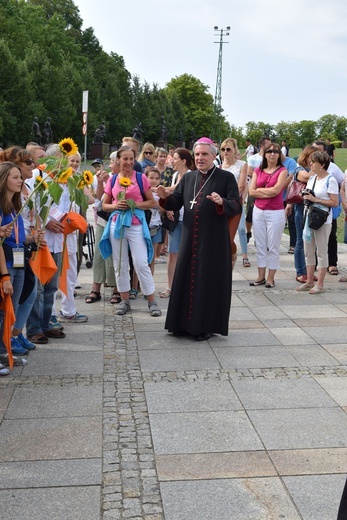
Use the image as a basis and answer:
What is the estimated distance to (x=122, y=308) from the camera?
9203mm

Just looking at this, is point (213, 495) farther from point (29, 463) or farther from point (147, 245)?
point (147, 245)

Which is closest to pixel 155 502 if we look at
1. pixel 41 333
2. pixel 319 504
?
pixel 319 504

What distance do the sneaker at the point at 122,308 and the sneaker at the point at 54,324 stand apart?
0.93m

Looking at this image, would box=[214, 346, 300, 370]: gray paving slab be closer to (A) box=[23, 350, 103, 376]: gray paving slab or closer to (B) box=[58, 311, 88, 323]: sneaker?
(A) box=[23, 350, 103, 376]: gray paving slab

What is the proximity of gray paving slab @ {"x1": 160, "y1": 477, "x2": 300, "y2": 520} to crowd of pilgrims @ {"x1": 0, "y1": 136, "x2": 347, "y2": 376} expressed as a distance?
263 centimetres

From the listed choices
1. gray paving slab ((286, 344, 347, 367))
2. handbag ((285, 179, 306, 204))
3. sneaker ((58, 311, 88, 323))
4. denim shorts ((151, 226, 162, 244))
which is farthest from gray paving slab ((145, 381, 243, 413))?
handbag ((285, 179, 306, 204))

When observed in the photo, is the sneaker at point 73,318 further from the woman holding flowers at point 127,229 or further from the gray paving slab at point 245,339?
the gray paving slab at point 245,339

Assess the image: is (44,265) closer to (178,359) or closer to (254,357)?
(178,359)

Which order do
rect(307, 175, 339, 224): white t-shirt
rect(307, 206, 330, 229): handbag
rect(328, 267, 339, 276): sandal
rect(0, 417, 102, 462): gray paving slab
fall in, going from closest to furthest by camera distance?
rect(0, 417, 102, 462): gray paving slab
rect(307, 206, 330, 229): handbag
rect(307, 175, 339, 224): white t-shirt
rect(328, 267, 339, 276): sandal

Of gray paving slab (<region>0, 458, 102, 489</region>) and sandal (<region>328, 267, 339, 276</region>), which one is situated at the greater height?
sandal (<region>328, 267, 339, 276</region>)

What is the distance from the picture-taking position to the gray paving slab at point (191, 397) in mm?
5918

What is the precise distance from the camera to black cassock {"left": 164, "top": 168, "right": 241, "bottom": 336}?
8.02 m

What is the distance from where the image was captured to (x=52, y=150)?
8.36 m

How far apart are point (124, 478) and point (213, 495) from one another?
55 cm
